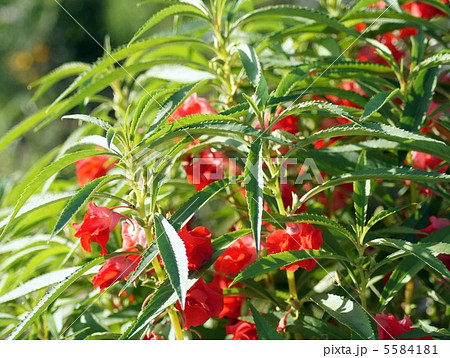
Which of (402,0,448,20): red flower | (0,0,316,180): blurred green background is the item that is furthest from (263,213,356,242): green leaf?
(0,0,316,180): blurred green background

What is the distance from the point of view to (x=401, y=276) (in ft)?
2.76

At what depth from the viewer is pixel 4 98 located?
17.0ft

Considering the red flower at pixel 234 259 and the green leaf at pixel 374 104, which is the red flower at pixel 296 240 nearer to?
the red flower at pixel 234 259

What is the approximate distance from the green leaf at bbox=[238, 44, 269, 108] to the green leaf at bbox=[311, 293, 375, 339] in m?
0.27

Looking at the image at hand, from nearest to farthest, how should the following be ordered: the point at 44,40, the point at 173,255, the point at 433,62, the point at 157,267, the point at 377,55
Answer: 1. the point at 173,255
2. the point at 157,267
3. the point at 433,62
4. the point at 377,55
5. the point at 44,40

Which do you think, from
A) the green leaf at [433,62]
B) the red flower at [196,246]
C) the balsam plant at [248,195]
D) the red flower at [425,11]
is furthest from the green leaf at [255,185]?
the red flower at [425,11]

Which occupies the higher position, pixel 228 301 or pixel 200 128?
pixel 200 128

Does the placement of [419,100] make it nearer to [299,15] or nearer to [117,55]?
[299,15]

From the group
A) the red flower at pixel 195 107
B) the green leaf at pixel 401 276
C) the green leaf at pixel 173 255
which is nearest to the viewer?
the green leaf at pixel 173 255

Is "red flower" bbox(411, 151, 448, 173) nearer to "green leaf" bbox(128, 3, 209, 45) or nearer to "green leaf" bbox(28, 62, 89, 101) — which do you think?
"green leaf" bbox(128, 3, 209, 45)

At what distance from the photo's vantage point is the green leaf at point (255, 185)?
67cm

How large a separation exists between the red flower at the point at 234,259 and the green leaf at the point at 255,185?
0.17 metres

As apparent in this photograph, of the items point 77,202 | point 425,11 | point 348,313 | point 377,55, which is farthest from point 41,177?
point 425,11

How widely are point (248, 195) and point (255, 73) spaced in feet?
0.71
